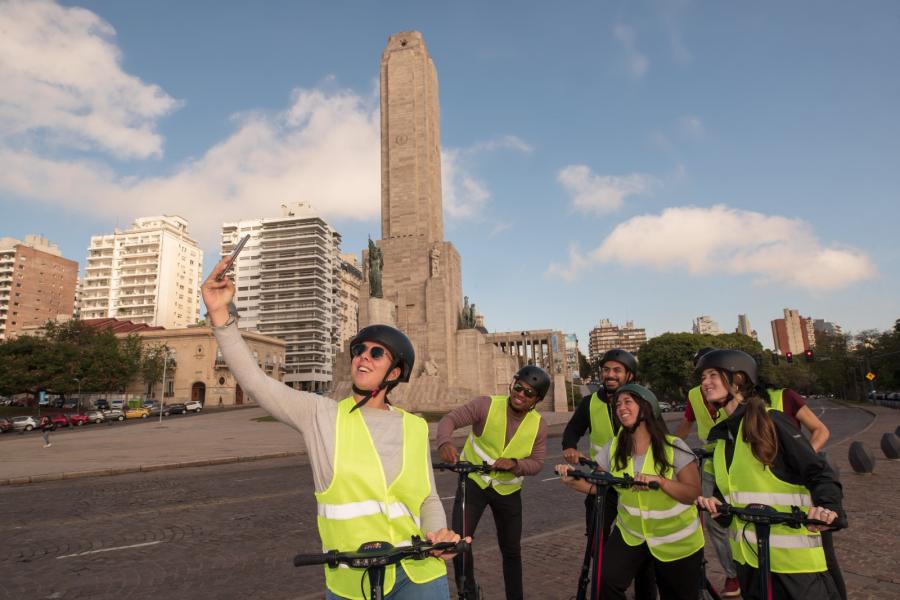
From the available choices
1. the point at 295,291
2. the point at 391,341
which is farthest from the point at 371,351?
the point at 295,291

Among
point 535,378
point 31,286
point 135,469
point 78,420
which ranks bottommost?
point 135,469

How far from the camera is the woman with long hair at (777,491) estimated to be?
2.80 metres

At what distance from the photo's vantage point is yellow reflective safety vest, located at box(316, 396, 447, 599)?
2207mm

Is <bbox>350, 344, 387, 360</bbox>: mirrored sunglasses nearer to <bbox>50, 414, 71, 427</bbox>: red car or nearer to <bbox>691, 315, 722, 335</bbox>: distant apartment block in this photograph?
<bbox>50, 414, 71, 427</bbox>: red car

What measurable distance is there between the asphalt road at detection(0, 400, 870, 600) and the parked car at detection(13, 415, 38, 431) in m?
30.5

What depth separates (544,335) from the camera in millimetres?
74312

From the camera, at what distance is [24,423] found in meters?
35.3

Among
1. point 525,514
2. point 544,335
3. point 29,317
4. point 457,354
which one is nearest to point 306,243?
point 544,335

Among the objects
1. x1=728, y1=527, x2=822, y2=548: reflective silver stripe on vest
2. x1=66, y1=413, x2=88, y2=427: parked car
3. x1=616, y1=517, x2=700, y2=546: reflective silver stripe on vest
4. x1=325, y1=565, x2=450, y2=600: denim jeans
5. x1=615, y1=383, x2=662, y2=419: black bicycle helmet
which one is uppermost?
x1=615, y1=383, x2=662, y2=419: black bicycle helmet

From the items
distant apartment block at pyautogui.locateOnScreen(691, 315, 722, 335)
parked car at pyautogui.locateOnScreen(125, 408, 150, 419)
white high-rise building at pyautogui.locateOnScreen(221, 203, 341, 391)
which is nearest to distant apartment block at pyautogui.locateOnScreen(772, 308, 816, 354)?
distant apartment block at pyautogui.locateOnScreen(691, 315, 722, 335)

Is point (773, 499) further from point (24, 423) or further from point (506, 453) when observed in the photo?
point (24, 423)

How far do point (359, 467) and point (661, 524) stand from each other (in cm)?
218

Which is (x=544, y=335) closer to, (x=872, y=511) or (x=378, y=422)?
(x=872, y=511)

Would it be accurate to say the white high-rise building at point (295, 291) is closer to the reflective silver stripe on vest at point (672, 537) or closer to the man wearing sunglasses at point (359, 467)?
the reflective silver stripe on vest at point (672, 537)
